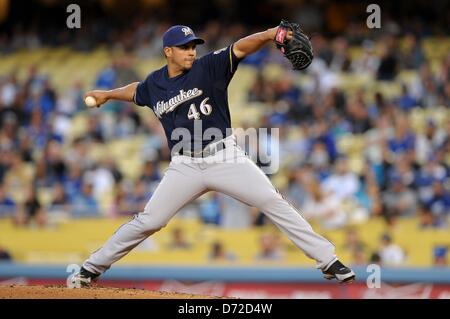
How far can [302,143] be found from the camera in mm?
12359

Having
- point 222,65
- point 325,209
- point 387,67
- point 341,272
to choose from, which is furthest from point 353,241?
point 222,65

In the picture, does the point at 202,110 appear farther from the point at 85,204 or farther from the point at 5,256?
the point at 85,204

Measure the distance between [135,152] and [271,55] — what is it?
3.04m

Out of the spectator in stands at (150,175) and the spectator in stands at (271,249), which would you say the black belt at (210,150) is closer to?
the spectator in stands at (271,249)

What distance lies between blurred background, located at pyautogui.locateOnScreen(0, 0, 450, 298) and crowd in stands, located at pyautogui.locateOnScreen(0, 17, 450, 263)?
2 centimetres

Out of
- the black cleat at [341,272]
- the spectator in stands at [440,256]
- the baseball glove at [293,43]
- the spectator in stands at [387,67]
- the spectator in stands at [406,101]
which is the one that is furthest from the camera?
the spectator in stands at [387,67]

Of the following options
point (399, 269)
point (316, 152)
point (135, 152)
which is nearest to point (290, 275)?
point (399, 269)

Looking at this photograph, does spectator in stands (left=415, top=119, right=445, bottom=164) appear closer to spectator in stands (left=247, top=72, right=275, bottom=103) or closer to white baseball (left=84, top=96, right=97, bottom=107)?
spectator in stands (left=247, top=72, right=275, bottom=103)

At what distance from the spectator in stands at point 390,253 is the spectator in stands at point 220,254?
5.81ft

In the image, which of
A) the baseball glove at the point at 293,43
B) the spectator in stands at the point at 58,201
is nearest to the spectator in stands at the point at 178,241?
the spectator in stands at the point at 58,201

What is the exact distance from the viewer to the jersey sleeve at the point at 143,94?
6.37 meters

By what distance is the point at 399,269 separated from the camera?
30.5 ft
